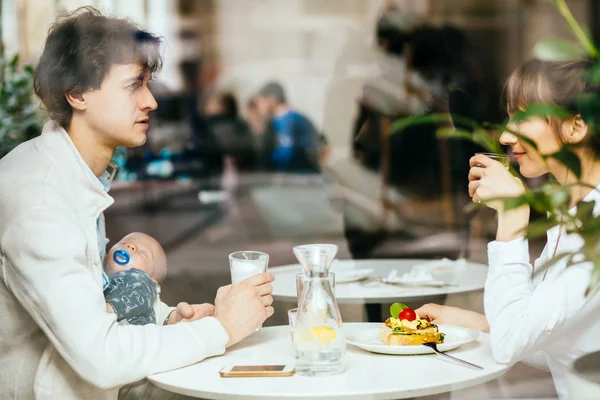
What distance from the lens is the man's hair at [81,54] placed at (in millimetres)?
1786

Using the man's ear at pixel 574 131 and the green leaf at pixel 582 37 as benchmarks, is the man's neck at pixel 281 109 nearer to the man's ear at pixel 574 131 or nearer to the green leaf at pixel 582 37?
the man's ear at pixel 574 131

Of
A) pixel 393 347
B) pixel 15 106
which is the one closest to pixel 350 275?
pixel 393 347

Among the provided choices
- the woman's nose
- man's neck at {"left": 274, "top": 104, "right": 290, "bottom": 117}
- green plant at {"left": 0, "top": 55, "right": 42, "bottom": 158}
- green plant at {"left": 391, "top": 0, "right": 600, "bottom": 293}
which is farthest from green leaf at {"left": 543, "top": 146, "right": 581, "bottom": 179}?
man's neck at {"left": 274, "top": 104, "right": 290, "bottom": 117}

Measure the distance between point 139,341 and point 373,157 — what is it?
9.55ft

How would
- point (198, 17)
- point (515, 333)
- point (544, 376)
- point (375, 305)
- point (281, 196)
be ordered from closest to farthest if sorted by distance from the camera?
point (515, 333)
point (544, 376)
point (375, 305)
point (281, 196)
point (198, 17)

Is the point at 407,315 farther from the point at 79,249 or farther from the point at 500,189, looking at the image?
the point at 79,249

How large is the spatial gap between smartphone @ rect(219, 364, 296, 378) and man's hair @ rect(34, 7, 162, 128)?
64 centimetres

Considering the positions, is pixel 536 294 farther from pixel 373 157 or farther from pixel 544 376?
pixel 373 157

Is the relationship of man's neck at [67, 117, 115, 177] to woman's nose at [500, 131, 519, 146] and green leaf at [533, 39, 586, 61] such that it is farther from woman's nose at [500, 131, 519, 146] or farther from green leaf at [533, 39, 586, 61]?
green leaf at [533, 39, 586, 61]

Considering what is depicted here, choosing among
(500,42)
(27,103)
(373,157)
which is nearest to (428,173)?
(373,157)

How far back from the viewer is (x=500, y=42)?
993 centimetres

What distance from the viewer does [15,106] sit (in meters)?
3.24

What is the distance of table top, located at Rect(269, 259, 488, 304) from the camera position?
7.28ft

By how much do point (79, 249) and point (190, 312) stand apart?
0.44 m
